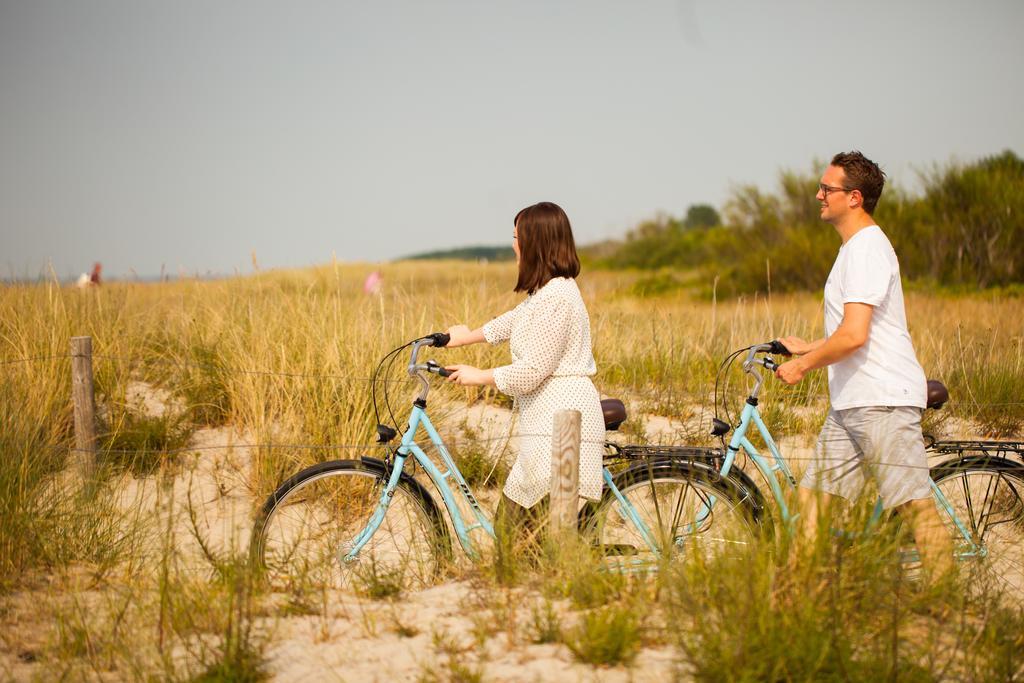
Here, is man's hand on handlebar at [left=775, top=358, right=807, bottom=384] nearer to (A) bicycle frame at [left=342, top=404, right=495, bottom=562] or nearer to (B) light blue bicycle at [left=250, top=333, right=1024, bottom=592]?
(B) light blue bicycle at [left=250, top=333, right=1024, bottom=592]

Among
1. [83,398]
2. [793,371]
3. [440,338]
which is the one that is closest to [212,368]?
[83,398]

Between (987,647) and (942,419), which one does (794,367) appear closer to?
(987,647)

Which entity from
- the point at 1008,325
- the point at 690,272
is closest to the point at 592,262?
the point at 690,272

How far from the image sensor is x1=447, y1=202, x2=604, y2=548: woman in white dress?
11.5 ft

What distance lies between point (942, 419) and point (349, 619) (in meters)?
5.09

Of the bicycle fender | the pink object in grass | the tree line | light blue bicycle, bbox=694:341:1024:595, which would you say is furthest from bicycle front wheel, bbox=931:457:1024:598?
the tree line

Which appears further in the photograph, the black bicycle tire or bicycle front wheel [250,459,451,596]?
the black bicycle tire

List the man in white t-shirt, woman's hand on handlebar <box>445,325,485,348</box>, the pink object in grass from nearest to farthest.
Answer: the man in white t-shirt
woman's hand on handlebar <box>445,325,485,348</box>
the pink object in grass

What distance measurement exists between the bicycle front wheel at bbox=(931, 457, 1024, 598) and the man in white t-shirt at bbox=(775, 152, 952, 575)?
1.34 ft

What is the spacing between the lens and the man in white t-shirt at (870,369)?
336 centimetres

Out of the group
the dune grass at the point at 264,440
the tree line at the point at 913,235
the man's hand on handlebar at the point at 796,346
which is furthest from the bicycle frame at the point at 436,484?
the tree line at the point at 913,235

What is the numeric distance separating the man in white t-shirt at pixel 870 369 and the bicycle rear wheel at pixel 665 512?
1.06 feet

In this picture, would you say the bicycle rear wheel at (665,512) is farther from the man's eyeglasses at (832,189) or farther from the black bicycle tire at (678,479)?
the man's eyeglasses at (832,189)

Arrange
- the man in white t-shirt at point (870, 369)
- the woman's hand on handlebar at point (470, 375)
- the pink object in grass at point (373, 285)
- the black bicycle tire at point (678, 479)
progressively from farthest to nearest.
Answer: the pink object in grass at point (373, 285)
the black bicycle tire at point (678, 479)
the woman's hand on handlebar at point (470, 375)
the man in white t-shirt at point (870, 369)
